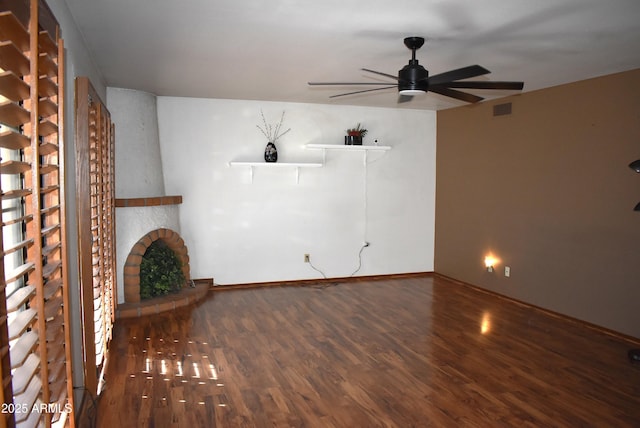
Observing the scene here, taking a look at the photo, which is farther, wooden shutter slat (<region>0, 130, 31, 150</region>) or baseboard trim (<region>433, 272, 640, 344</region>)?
baseboard trim (<region>433, 272, 640, 344</region>)

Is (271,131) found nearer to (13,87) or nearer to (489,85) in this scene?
(489,85)

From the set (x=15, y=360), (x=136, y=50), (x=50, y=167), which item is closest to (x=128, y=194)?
(x=136, y=50)

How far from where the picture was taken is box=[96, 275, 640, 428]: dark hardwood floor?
3020mm

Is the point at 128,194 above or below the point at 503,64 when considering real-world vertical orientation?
below

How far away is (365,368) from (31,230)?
2.87m

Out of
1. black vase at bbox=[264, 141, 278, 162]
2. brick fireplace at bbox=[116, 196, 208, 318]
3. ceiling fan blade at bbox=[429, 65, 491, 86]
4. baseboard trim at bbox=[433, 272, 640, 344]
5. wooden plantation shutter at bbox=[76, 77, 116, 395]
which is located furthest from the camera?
black vase at bbox=[264, 141, 278, 162]

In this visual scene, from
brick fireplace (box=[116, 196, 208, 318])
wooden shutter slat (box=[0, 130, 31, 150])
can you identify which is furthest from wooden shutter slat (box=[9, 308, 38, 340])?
brick fireplace (box=[116, 196, 208, 318])

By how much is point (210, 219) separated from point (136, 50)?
282cm

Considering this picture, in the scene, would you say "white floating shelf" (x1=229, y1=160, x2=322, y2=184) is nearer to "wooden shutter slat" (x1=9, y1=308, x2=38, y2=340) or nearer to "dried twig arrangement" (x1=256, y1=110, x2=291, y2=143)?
"dried twig arrangement" (x1=256, y1=110, x2=291, y2=143)

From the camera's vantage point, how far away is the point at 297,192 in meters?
6.64

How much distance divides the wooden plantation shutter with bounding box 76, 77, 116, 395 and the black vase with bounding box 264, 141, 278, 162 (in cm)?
234

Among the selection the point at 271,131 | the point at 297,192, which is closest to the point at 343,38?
the point at 271,131

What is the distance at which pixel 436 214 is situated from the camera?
7266mm

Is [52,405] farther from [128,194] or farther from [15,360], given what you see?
[128,194]
